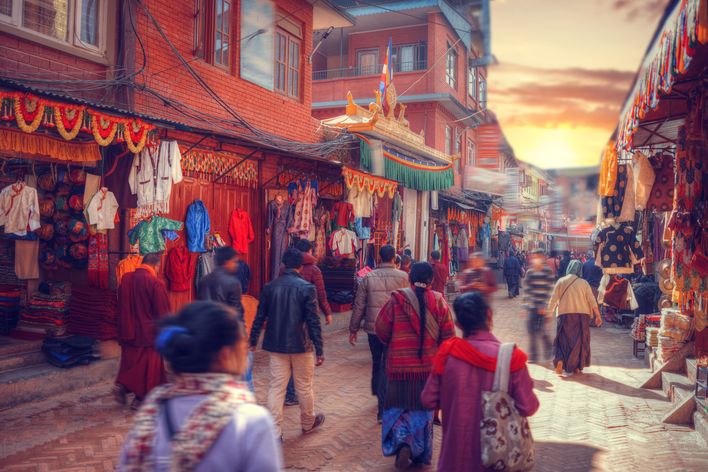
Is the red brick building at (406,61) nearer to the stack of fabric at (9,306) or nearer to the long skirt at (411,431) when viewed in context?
the stack of fabric at (9,306)

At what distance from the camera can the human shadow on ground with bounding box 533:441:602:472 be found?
5.57m

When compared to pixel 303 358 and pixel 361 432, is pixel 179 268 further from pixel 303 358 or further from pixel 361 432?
pixel 361 432

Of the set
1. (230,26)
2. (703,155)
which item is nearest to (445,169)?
(230,26)

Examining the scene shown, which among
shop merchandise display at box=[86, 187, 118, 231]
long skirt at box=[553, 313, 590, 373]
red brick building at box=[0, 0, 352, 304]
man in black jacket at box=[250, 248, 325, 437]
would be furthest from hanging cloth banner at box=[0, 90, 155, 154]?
long skirt at box=[553, 313, 590, 373]

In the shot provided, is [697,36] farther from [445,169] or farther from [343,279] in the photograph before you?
[445,169]

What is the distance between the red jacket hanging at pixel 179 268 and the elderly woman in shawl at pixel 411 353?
212 inches

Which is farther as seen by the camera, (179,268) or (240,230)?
(240,230)

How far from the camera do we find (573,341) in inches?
373

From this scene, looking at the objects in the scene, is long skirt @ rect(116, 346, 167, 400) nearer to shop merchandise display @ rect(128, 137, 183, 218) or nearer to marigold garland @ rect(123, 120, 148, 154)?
shop merchandise display @ rect(128, 137, 183, 218)

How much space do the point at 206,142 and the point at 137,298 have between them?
4.09 m

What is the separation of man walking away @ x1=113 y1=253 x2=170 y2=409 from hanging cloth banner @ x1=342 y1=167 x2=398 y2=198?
585cm

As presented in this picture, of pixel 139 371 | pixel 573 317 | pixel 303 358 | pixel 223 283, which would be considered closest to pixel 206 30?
pixel 223 283

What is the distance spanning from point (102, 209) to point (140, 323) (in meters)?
2.19

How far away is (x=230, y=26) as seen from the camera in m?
11.3
